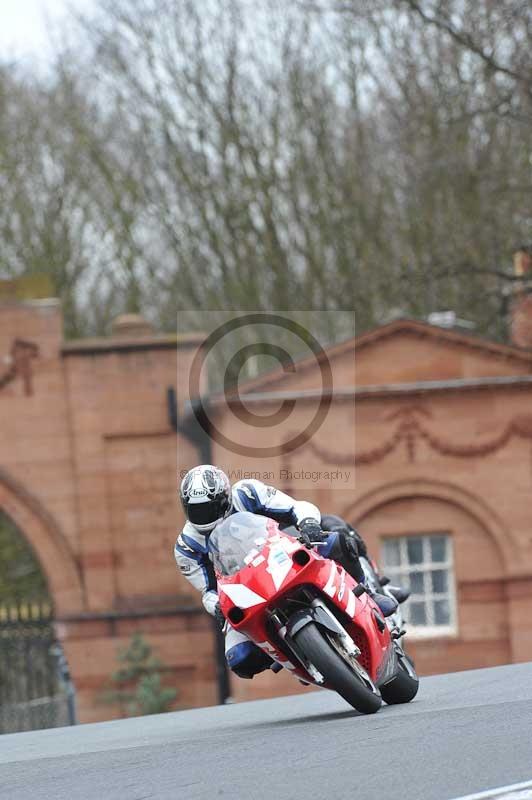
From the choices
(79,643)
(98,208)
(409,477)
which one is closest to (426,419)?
(409,477)

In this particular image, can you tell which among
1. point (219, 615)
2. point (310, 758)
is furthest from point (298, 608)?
point (310, 758)

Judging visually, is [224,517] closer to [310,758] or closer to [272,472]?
[310,758]

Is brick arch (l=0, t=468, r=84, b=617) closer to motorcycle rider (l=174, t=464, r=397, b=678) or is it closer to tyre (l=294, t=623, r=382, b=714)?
motorcycle rider (l=174, t=464, r=397, b=678)

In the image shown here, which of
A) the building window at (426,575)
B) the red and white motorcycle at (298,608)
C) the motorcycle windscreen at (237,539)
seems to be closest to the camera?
the red and white motorcycle at (298,608)

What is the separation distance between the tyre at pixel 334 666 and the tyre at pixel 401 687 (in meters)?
0.93

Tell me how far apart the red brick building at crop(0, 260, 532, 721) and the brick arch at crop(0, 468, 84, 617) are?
2 cm

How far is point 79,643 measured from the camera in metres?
27.2

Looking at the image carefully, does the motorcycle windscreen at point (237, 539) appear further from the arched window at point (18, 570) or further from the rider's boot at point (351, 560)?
the arched window at point (18, 570)

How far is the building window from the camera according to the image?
2458cm

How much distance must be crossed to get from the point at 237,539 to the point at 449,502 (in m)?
15.6

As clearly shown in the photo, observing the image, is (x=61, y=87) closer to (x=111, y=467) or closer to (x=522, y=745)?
(x=111, y=467)

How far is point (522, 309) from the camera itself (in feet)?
87.6

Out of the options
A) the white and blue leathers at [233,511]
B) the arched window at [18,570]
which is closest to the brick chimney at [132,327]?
the arched window at [18,570]

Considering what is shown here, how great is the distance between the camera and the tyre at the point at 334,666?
859 cm
